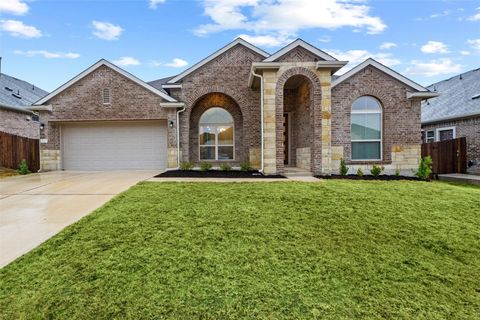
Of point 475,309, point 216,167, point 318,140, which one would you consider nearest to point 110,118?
point 216,167

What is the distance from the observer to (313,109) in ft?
32.8

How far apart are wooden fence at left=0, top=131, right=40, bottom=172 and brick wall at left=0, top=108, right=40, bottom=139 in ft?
9.09

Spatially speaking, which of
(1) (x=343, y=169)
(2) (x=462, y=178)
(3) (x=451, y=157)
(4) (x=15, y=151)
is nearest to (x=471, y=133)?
(3) (x=451, y=157)

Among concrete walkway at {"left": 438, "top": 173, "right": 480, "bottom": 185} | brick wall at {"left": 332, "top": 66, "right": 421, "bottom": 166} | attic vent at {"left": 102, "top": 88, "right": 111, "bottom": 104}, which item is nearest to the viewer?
concrete walkway at {"left": 438, "top": 173, "right": 480, "bottom": 185}

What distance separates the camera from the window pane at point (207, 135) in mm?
13094

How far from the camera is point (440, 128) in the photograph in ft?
48.9

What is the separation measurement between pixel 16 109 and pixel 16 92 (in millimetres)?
3306

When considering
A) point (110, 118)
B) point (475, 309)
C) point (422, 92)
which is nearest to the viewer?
point (475, 309)

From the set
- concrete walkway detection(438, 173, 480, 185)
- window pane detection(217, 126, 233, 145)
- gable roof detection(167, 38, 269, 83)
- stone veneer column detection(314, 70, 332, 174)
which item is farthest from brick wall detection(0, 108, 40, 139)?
concrete walkway detection(438, 173, 480, 185)

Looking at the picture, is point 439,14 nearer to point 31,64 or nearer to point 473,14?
point 473,14

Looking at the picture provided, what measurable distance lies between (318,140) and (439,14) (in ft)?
23.5

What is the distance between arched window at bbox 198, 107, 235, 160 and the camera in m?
13.0

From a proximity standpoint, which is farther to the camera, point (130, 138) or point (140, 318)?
point (130, 138)

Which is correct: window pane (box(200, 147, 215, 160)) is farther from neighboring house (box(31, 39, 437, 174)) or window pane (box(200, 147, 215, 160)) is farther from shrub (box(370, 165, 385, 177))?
shrub (box(370, 165, 385, 177))
